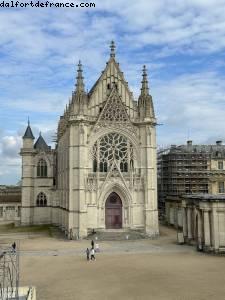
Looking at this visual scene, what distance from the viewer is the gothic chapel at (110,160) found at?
50500 mm

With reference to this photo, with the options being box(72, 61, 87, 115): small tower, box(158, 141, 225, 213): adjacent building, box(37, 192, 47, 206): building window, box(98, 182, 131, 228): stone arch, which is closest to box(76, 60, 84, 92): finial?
box(72, 61, 87, 115): small tower

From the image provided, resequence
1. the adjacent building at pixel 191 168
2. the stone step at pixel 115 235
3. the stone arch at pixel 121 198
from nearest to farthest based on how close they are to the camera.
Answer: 1. the stone step at pixel 115 235
2. the stone arch at pixel 121 198
3. the adjacent building at pixel 191 168

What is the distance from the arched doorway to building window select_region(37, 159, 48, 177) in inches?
798

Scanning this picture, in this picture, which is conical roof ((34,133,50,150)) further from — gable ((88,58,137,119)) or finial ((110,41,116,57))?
finial ((110,41,116,57))

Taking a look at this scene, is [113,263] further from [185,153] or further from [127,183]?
[185,153]

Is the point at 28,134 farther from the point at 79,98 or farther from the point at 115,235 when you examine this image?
the point at 115,235

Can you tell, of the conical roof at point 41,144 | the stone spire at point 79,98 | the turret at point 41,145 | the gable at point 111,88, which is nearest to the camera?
the stone spire at point 79,98

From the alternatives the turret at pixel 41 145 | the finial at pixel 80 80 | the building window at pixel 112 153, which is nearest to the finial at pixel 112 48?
the finial at pixel 80 80

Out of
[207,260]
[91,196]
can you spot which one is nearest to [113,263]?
[207,260]

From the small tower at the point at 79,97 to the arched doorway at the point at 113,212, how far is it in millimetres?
12206

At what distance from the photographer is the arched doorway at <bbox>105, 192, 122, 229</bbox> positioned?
5194 cm

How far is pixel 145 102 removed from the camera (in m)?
54.8

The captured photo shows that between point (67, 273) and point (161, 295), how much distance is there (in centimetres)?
891

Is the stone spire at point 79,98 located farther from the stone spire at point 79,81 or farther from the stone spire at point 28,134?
the stone spire at point 28,134
